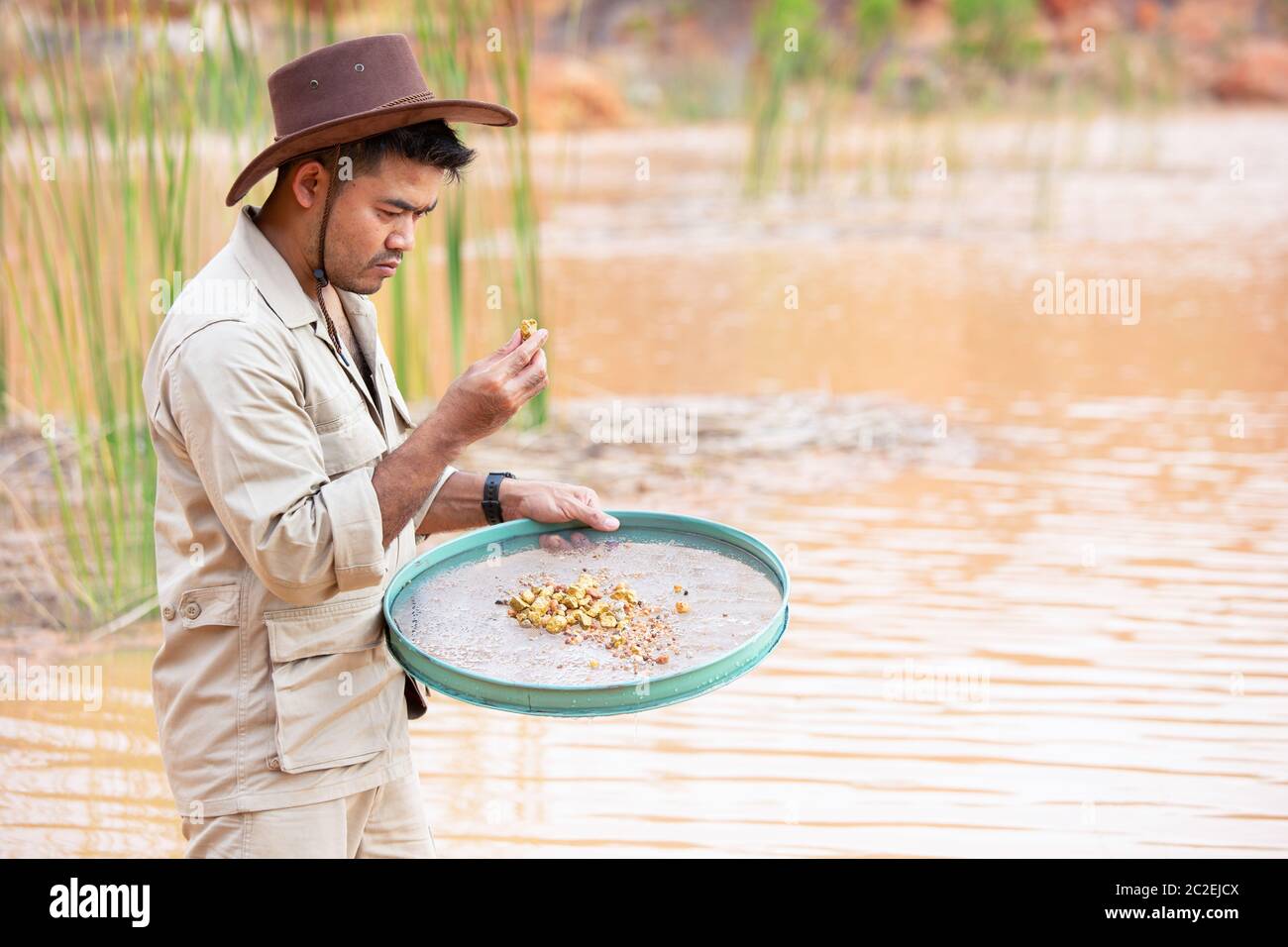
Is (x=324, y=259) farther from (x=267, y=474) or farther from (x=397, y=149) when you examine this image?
(x=267, y=474)

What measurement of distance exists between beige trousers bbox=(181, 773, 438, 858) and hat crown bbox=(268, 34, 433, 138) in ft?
2.76

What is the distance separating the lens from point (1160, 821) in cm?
264

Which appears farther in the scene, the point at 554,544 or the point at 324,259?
the point at 554,544

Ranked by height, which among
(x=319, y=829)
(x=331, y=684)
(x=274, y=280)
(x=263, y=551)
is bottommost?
(x=319, y=829)

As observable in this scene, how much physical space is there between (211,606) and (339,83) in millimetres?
655

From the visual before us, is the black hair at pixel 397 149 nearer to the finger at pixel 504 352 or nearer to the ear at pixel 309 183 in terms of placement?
the ear at pixel 309 183

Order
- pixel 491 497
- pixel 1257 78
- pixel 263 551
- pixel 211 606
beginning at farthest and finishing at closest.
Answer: pixel 1257 78
pixel 491 497
pixel 211 606
pixel 263 551

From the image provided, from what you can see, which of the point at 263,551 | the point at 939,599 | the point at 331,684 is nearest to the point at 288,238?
the point at 263,551

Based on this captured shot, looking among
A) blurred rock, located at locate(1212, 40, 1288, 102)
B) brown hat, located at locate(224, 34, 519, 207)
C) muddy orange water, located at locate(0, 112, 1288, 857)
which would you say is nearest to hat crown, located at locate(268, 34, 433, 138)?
brown hat, located at locate(224, 34, 519, 207)

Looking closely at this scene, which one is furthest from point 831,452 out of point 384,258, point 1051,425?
point 384,258

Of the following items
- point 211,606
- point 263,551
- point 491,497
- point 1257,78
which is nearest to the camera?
point 263,551

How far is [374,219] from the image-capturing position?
5.57ft

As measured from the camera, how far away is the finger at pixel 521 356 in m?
1.67

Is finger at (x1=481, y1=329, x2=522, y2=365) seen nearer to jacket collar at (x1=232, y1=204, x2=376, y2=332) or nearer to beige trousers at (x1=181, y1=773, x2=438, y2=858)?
jacket collar at (x1=232, y1=204, x2=376, y2=332)
